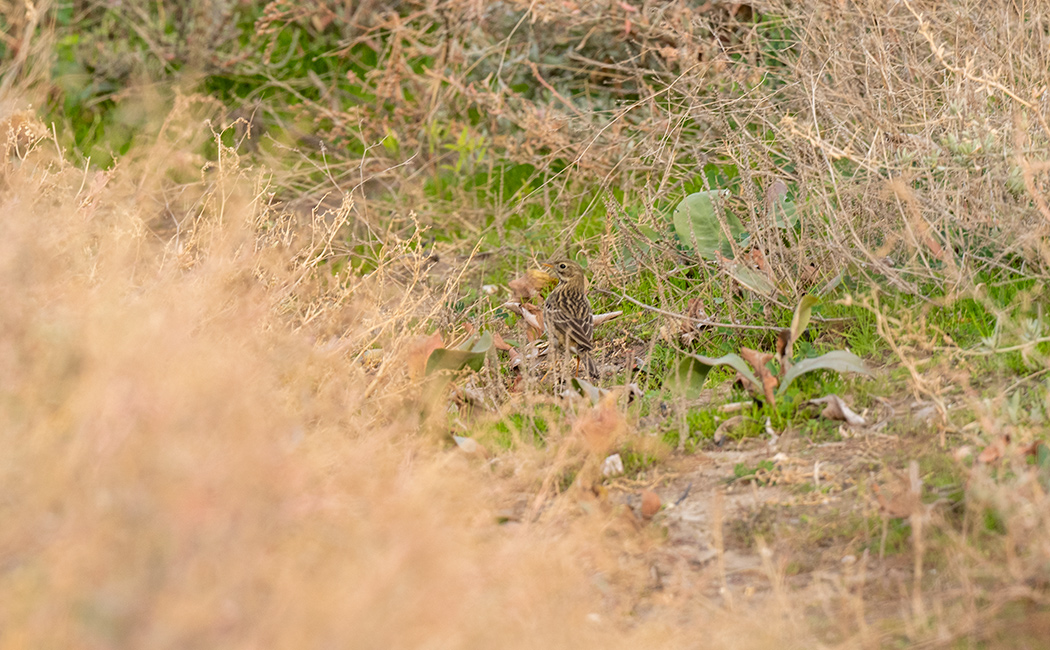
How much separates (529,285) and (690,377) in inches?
63.1

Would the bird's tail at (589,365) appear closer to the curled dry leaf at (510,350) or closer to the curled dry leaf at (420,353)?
the curled dry leaf at (510,350)

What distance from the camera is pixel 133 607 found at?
2227 mm

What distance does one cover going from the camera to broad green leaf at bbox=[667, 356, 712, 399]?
452cm

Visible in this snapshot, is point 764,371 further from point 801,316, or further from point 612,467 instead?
point 612,467

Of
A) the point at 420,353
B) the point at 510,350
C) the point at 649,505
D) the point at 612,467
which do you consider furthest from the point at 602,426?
the point at 510,350

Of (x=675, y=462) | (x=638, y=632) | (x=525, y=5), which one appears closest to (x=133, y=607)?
(x=638, y=632)

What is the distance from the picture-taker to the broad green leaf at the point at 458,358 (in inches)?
176

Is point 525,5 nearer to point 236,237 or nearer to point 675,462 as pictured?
point 236,237

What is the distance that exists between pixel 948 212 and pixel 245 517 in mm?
3415

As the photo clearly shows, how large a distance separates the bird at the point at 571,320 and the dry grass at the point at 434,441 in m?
0.38

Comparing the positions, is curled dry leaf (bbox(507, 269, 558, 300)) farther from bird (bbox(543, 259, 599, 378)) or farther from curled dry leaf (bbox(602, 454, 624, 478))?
curled dry leaf (bbox(602, 454, 624, 478))

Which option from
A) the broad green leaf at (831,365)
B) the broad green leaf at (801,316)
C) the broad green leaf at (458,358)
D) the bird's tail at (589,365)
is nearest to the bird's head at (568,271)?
the bird's tail at (589,365)

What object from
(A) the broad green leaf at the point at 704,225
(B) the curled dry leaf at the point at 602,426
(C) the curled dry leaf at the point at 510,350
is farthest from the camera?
(A) the broad green leaf at the point at 704,225

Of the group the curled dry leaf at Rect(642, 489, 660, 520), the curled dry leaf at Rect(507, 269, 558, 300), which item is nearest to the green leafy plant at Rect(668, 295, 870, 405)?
the curled dry leaf at Rect(642, 489, 660, 520)
